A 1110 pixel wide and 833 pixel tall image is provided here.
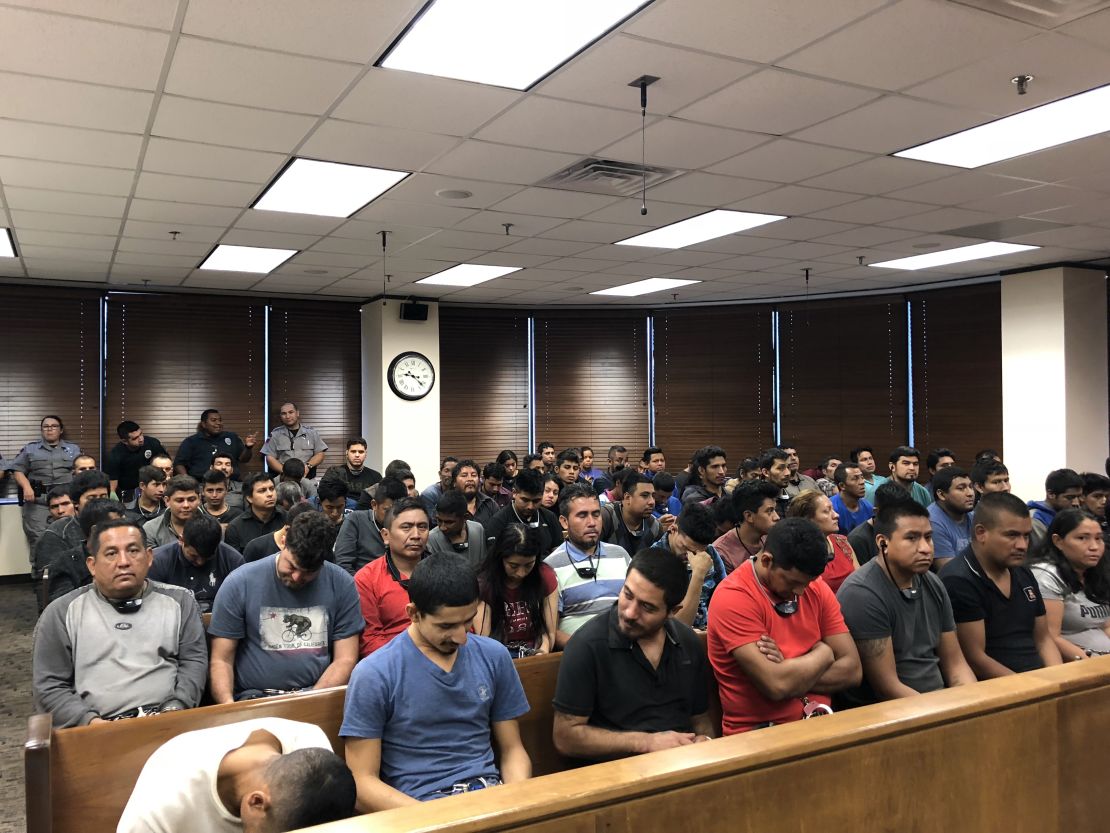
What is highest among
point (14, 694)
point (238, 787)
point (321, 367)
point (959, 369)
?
point (321, 367)

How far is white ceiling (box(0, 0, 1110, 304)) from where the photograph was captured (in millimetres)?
2982

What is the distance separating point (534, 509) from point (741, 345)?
19.9 ft

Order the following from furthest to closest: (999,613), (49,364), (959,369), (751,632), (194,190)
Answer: (959,369) → (49,364) → (194,190) → (999,613) → (751,632)

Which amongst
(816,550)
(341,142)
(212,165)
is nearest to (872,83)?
(816,550)

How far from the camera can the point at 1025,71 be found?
3408mm

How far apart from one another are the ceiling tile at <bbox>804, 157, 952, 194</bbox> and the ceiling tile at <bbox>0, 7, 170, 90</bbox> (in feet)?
11.8

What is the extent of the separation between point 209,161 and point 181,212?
121 cm

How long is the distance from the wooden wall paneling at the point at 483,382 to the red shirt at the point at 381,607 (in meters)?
6.41

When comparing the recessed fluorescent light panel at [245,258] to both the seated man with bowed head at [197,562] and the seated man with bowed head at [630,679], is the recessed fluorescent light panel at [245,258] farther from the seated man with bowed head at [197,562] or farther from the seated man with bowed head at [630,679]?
the seated man with bowed head at [630,679]

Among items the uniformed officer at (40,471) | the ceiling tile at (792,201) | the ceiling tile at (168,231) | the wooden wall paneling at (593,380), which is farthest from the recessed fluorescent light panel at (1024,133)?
the uniformed officer at (40,471)

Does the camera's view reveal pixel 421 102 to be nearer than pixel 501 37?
No

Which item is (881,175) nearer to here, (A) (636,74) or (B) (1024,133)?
(B) (1024,133)

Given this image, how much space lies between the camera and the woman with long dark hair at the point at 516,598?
325cm

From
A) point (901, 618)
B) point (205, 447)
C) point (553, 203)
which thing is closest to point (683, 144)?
point (553, 203)
